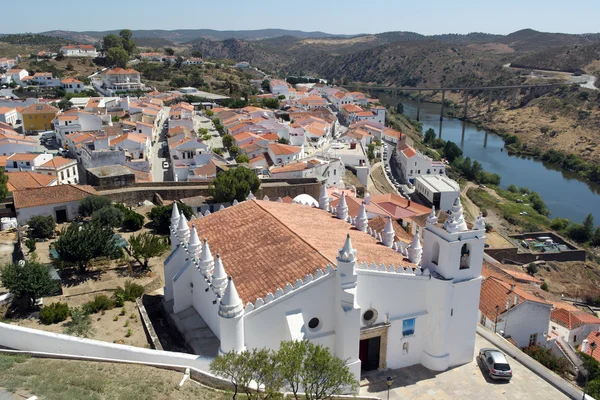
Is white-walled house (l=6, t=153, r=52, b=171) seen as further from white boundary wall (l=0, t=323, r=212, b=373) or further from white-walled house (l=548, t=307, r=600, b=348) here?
white-walled house (l=548, t=307, r=600, b=348)

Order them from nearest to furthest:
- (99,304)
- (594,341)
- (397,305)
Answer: (397,305) < (99,304) < (594,341)

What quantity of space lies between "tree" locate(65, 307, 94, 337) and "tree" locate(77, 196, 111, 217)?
46.9 feet

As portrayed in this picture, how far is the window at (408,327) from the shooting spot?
1709 centimetres

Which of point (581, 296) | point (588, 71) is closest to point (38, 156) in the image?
point (581, 296)

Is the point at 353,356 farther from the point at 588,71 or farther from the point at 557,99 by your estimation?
the point at 588,71

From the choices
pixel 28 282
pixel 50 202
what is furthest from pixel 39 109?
pixel 28 282

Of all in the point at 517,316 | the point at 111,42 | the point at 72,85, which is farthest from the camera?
the point at 111,42

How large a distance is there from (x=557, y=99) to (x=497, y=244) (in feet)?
246

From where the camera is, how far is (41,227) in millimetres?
27469

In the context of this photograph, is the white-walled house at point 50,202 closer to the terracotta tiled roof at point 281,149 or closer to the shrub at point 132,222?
the shrub at point 132,222

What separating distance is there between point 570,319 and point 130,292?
2075 cm

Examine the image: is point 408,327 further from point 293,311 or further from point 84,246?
point 84,246

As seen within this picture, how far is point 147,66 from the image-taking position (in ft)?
336

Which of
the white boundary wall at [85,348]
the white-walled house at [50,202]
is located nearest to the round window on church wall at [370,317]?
the white boundary wall at [85,348]
